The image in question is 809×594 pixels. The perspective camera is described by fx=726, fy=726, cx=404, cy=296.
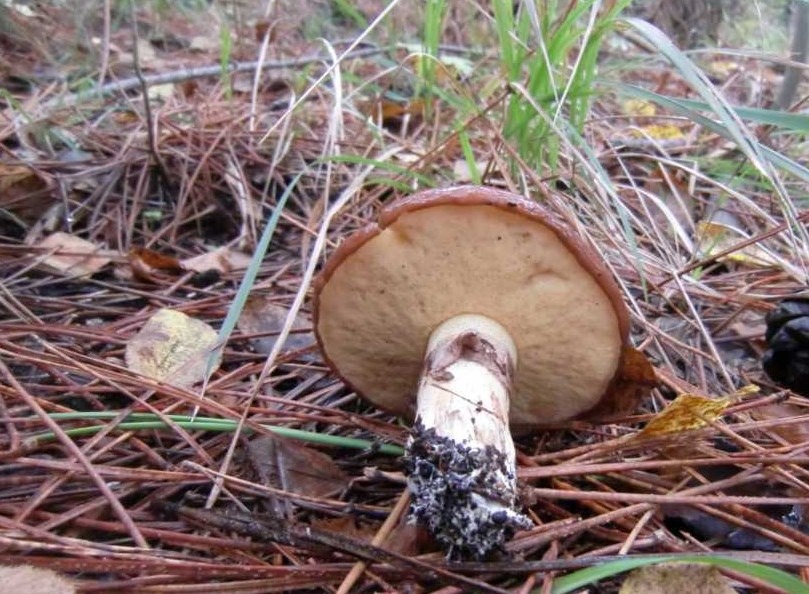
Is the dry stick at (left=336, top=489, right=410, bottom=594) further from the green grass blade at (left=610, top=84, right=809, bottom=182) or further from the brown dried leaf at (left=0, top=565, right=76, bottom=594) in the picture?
the green grass blade at (left=610, top=84, right=809, bottom=182)

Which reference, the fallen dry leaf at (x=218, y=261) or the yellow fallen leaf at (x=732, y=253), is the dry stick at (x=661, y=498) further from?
the fallen dry leaf at (x=218, y=261)

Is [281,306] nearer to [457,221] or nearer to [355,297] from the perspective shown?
[355,297]

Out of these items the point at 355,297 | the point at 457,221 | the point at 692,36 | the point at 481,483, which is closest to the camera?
the point at 481,483

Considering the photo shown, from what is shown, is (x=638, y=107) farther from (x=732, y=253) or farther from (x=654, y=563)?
(x=654, y=563)

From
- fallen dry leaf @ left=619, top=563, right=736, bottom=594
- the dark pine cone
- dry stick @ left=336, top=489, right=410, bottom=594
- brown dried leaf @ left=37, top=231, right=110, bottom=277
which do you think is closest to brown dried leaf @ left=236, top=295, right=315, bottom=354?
brown dried leaf @ left=37, top=231, right=110, bottom=277

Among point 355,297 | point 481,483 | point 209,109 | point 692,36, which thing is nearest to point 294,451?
point 355,297

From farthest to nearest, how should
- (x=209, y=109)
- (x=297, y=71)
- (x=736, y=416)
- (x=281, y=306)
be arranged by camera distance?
(x=297, y=71) → (x=209, y=109) → (x=281, y=306) → (x=736, y=416)

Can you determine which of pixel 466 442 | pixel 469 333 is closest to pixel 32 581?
pixel 466 442
